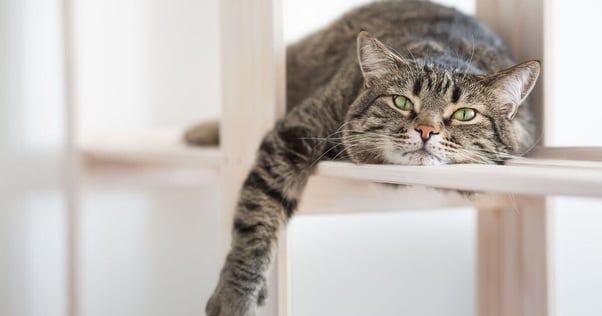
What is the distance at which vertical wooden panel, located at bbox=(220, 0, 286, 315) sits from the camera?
1.04m

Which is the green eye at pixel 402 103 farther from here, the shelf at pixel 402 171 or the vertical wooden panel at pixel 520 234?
the vertical wooden panel at pixel 520 234

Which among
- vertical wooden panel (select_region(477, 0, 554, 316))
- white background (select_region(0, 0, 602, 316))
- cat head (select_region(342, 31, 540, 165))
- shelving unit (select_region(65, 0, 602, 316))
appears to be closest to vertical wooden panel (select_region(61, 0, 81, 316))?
white background (select_region(0, 0, 602, 316))

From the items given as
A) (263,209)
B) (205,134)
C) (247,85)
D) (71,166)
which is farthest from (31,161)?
(263,209)

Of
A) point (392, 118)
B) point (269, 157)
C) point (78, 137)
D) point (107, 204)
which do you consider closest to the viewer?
point (392, 118)

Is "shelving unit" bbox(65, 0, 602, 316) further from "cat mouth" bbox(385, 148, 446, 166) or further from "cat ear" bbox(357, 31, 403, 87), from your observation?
"cat ear" bbox(357, 31, 403, 87)

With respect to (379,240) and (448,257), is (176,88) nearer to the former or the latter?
(379,240)

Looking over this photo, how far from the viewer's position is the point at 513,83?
841mm

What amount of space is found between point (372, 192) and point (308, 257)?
24.2 inches

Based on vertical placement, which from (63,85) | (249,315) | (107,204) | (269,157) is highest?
(63,85)

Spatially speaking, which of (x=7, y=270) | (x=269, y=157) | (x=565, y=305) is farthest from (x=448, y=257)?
(x=7, y=270)

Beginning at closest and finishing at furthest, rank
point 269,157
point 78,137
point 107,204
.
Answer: point 269,157
point 78,137
point 107,204

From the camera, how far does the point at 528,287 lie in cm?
130

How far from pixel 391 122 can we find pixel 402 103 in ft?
0.11

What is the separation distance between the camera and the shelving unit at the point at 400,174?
0.78m
